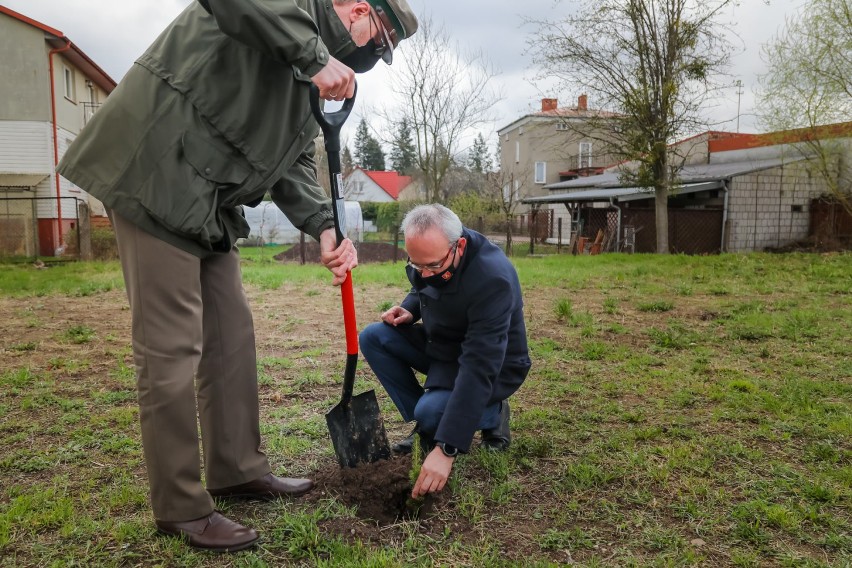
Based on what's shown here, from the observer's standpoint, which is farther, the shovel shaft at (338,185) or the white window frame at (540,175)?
the white window frame at (540,175)

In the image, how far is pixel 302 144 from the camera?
2387mm

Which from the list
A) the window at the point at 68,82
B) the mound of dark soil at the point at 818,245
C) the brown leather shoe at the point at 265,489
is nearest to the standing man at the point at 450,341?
the brown leather shoe at the point at 265,489

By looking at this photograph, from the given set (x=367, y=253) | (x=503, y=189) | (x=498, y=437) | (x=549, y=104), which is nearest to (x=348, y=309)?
(x=498, y=437)

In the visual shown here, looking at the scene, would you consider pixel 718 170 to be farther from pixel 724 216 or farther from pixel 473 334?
pixel 473 334

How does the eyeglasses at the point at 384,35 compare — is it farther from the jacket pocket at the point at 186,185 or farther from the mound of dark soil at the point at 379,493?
the mound of dark soil at the point at 379,493

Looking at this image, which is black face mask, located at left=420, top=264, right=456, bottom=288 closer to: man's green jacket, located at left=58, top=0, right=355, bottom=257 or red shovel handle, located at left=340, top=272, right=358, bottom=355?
red shovel handle, located at left=340, top=272, right=358, bottom=355

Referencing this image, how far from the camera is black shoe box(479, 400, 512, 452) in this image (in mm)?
3080

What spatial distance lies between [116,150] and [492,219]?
28676 millimetres

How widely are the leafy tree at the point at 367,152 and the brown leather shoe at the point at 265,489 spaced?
72.0m

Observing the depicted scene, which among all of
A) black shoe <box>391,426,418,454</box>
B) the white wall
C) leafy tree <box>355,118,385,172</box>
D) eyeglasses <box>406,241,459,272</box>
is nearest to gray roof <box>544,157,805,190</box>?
the white wall

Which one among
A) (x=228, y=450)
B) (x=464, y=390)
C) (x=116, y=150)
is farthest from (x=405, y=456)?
(x=116, y=150)

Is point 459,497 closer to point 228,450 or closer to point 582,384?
point 228,450

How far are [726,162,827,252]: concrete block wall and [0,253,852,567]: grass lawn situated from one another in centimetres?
1463

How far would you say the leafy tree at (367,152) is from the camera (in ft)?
244
